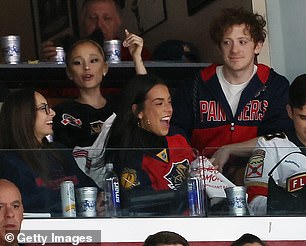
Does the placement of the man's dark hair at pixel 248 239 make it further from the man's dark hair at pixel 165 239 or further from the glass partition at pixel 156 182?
the man's dark hair at pixel 165 239

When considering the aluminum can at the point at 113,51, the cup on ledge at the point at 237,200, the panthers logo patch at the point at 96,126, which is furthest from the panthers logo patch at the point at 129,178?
the aluminum can at the point at 113,51

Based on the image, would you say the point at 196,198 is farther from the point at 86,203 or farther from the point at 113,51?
the point at 113,51

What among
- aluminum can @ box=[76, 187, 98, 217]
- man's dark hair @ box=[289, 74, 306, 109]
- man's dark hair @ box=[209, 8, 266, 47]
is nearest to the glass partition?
aluminum can @ box=[76, 187, 98, 217]

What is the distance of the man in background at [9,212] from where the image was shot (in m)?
4.73

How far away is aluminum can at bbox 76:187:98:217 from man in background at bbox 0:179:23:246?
26 centimetres

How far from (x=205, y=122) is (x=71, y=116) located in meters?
0.64

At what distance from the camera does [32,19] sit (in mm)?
8648

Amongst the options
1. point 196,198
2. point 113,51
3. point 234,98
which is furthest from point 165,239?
point 113,51

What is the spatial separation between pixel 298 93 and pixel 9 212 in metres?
1.53

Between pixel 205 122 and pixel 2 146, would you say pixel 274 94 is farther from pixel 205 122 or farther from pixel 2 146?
pixel 2 146

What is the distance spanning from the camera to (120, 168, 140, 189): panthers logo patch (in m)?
5.02

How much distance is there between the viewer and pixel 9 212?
15.6 ft

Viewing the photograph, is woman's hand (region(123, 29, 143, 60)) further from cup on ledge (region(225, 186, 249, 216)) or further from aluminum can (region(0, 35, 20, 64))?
cup on ledge (region(225, 186, 249, 216))

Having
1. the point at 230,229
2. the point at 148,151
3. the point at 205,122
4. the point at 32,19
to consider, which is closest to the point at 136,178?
the point at 148,151
